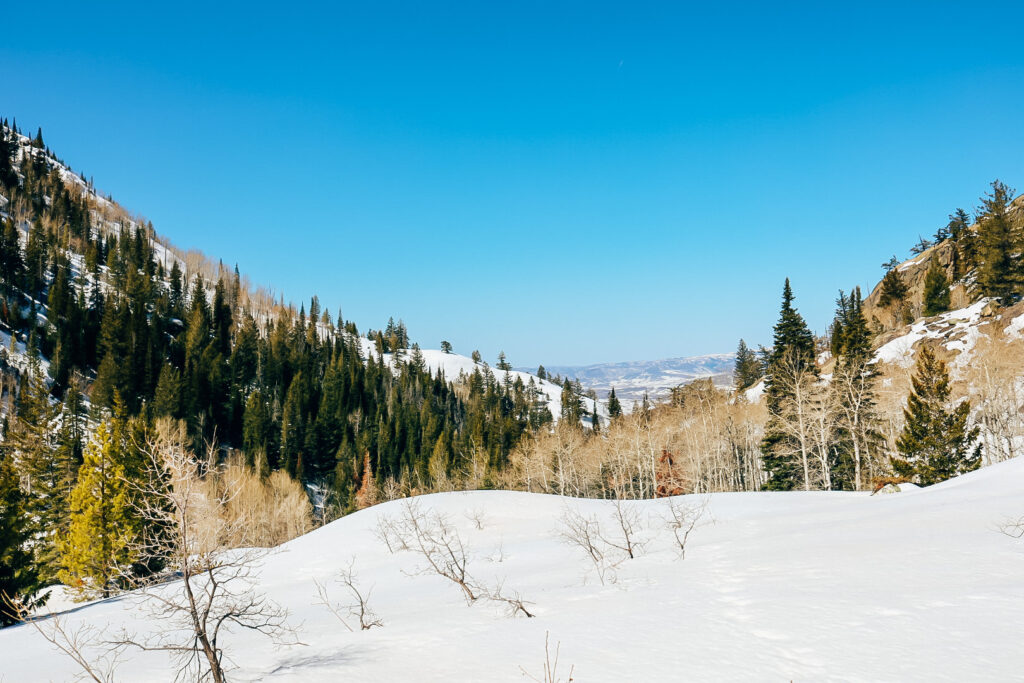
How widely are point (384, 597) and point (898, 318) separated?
88977 millimetres

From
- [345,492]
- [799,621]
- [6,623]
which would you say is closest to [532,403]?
[345,492]

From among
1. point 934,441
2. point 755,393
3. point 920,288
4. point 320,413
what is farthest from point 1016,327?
point 320,413

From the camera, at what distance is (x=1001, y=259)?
54.6m

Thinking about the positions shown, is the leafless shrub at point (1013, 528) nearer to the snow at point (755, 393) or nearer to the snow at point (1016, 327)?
the snow at point (1016, 327)

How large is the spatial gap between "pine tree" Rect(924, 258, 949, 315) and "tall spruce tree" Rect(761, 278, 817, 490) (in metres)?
34.9

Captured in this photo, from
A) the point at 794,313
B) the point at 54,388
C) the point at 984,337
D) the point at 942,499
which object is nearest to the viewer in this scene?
the point at 942,499

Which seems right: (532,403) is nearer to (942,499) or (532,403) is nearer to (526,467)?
(526,467)

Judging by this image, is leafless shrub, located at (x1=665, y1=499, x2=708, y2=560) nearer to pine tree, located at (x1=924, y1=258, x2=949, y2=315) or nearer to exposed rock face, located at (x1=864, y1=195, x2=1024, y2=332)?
exposed rock face, located at (x1=864, y1=195, x2=1024, y2=332)

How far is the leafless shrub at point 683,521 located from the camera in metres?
15.3

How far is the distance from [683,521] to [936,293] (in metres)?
70.1

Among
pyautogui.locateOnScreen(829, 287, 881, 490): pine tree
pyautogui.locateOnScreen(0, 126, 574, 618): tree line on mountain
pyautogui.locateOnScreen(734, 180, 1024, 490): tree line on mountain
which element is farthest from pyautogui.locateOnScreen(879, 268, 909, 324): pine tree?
pyautogui.locateOnScreen(0, 126, 574, 618): tree line on mountain

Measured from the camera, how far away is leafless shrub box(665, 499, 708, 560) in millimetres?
15312

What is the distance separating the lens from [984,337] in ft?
167

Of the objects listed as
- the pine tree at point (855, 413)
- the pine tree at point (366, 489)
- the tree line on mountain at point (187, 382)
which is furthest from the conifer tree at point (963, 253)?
the pine tree at point (366, 489)
